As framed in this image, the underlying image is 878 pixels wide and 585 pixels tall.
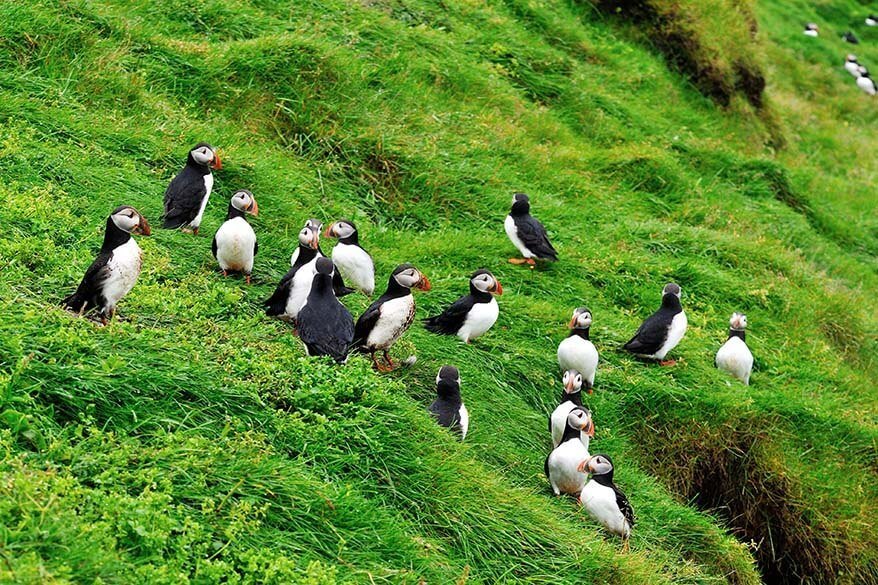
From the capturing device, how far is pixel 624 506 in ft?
21.1

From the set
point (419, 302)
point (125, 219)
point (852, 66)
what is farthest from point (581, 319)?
point (852, 66)

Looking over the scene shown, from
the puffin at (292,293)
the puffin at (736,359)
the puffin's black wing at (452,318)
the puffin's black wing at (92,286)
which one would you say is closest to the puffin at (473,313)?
the puffin's black wing at (452,318)

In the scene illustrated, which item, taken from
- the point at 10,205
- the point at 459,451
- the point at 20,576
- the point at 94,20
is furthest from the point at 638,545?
the point at 94,20

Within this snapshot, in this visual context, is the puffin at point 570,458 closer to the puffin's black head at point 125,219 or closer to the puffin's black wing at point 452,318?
the puffin's black wing at point 452,318

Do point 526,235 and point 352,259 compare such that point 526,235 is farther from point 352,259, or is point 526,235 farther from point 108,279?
point 108,279

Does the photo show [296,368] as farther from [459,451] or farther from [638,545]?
[638,545]

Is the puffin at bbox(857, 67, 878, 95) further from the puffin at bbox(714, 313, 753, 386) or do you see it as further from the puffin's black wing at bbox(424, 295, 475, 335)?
the puffin's black wing at bbox(424, 295, 475, 335)

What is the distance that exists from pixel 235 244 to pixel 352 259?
990 millimetres

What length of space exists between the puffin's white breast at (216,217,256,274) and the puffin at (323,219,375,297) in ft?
2.59

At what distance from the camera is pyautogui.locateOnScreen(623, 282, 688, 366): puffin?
8.14m

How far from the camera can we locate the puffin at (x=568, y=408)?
22.3ft

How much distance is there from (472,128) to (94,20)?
148 inches

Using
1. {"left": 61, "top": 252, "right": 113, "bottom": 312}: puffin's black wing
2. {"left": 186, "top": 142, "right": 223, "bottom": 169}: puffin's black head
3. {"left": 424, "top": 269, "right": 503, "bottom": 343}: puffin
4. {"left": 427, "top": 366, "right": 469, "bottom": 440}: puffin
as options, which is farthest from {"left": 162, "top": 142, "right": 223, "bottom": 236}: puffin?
{"left": 427, "top": 366, "right": 469, "bottom": 440}: puffin

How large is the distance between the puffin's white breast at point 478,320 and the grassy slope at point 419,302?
12cm
